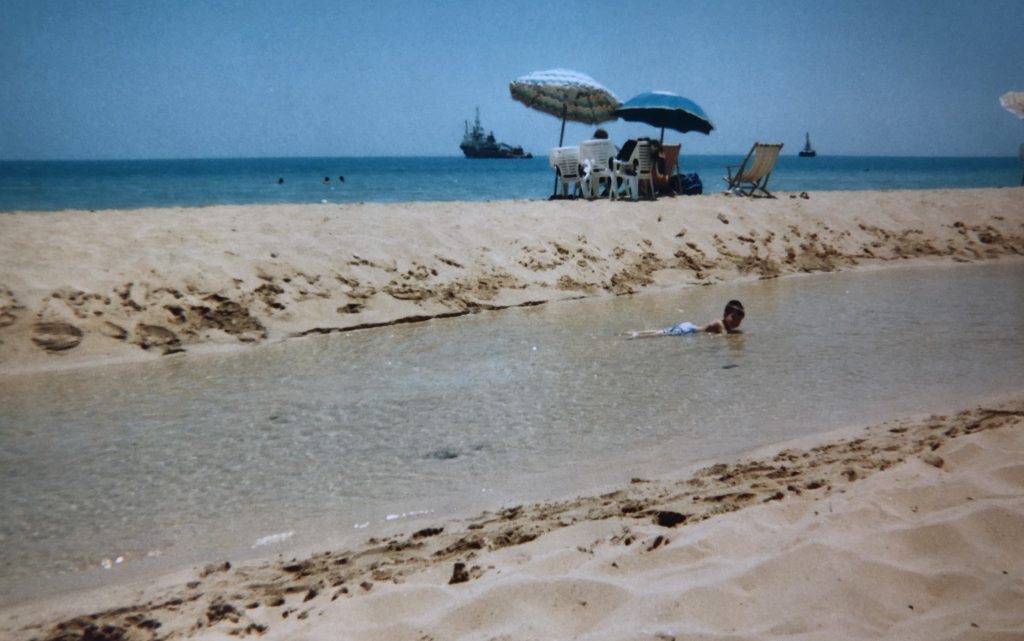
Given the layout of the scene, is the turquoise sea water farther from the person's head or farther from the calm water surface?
the calm water surface

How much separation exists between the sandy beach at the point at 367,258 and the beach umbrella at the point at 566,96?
4006mm

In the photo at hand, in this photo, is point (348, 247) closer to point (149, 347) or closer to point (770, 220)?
point (149, 347)

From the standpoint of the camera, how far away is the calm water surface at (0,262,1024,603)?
3885 mm

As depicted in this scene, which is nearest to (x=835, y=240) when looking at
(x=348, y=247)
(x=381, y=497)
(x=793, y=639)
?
(x=348, y=247)

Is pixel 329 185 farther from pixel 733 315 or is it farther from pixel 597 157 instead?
pixel 733 315

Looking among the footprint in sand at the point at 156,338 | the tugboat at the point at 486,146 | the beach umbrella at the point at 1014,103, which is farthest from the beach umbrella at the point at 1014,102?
the tugboat at the point at 486,146

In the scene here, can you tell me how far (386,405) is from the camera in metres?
5.78

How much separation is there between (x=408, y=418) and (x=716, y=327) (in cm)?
402

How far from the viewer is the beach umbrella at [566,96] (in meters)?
17.0

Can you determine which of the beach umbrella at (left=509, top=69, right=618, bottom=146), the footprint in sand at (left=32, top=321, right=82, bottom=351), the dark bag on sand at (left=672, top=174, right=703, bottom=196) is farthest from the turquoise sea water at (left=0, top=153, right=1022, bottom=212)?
the footprint in sand at (left=32, top=321, right=82, bottom=351)

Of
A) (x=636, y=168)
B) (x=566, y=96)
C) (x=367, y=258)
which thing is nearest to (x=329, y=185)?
(x=566, y=96)

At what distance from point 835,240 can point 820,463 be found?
11.2 metres

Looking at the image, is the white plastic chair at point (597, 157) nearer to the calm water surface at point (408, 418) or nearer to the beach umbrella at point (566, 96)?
the beach umbrella at point (566, 96)

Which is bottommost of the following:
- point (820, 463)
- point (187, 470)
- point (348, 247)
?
point (187, 470)
